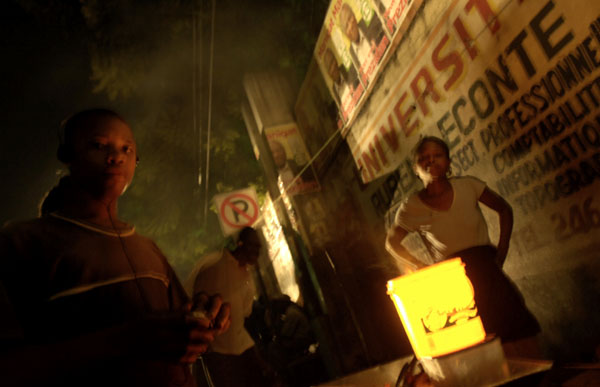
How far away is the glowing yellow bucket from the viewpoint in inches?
68.4

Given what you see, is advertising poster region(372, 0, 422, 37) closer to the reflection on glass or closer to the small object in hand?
the small object in hand

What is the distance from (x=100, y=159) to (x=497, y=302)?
8.67 feet

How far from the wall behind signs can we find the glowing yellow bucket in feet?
7.14

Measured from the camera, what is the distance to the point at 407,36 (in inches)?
200

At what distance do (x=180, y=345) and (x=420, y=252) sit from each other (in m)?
4.52

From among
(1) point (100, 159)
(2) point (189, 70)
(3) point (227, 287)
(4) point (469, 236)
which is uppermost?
(2) point (189, 70)

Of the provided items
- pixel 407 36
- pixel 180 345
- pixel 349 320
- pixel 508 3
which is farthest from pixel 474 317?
pixel 349 320

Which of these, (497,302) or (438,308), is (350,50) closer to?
(497,302)

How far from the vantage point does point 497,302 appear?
8.68ft

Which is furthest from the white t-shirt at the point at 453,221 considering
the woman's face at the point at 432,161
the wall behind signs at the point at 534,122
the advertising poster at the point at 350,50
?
the advertising poster at the point at 350,50

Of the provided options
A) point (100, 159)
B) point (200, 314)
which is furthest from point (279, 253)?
point (200, 314)

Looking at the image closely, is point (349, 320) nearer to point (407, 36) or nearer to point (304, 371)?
point (304, 371)

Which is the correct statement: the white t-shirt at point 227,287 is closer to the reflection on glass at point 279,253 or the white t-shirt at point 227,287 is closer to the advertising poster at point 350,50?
the advertising poster at point 350,50

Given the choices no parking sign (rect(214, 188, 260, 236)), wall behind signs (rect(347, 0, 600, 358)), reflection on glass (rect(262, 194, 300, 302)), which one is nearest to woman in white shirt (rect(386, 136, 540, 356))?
wall behind signs (rect(347, 0, 600, 358))
